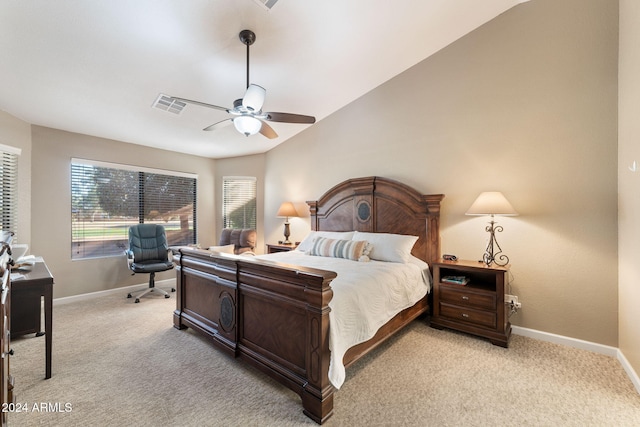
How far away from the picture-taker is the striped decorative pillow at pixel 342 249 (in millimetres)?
3225

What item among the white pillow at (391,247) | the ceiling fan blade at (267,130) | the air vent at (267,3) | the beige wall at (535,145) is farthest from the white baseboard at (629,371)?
the air vent at (267,3)

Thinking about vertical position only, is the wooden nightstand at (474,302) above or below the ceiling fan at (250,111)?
below

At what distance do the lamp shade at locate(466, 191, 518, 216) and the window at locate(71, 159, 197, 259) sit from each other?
15.7 feet

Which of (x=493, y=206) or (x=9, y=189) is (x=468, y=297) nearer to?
(x=493, y=206)

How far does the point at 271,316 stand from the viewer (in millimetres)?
2045

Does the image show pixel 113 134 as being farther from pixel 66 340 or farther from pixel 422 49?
pixel 422 49

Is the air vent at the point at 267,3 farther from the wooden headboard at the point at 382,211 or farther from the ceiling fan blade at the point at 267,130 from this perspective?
the wooden headboard at the point at 382,211

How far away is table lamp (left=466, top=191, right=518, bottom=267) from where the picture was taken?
106 inches

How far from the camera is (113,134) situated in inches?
163

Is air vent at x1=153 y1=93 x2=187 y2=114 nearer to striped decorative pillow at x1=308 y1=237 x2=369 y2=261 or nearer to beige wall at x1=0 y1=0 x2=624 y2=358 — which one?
beige wall at x1=0 y1=0 x2=624 y2=358

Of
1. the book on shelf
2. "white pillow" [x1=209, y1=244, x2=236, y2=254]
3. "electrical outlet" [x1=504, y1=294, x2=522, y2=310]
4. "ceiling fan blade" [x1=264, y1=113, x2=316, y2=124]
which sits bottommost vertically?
"electrical outlet" [x1=504, y1=294, x2=522, y2=310]

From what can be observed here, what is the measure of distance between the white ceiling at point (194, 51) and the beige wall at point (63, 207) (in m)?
0.26

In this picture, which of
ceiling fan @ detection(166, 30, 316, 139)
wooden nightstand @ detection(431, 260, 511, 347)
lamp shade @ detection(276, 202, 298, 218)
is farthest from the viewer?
lamp shade @ detection(276, 202, 298, 218)

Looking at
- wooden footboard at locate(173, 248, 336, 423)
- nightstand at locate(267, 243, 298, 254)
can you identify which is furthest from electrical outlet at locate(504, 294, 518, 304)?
nightstand at locate(267, 243, 298, 254)
